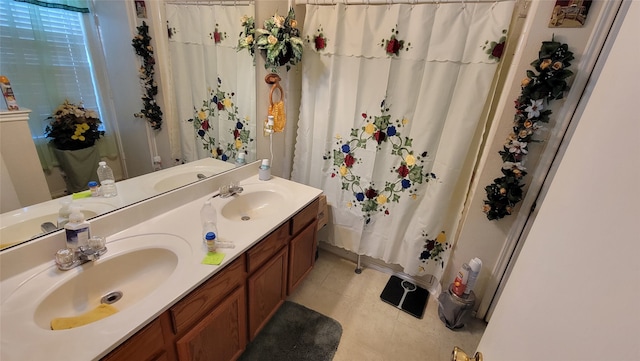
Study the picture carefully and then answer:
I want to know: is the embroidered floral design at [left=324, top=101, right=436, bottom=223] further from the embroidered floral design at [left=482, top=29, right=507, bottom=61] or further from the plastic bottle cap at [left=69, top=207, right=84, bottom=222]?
the plastic bottle cap at [left=69, top=207, right=84, bottom=222]

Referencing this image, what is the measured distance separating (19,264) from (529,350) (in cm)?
147

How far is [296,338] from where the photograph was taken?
1615mm

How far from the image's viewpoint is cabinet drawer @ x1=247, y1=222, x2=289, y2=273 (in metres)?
1.24

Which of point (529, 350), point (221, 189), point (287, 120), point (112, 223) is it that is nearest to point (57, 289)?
point (112, 223)

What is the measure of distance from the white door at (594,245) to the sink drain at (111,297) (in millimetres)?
1246

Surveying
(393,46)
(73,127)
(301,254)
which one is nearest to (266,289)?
(301,254)

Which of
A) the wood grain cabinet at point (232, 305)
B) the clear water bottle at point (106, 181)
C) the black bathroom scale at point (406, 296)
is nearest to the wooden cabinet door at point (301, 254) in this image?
the wood grain cabinet at point (232, 305)

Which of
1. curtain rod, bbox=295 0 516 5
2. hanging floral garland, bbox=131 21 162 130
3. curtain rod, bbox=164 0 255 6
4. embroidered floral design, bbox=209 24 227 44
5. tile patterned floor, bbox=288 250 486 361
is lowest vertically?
tile patterned floor, bbox=288 250 486 361

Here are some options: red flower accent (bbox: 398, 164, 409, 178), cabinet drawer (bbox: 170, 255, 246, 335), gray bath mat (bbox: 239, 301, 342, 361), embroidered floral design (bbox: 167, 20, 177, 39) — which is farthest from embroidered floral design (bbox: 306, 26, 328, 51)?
gray bath mat (bbox: 239, 301, 342, 361)

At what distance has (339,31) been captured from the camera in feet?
5.67

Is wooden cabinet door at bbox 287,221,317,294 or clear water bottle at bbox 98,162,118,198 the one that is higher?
clear water bottle at bbox 98,162,118,198

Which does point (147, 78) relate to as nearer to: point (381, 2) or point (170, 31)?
point (170, 31)

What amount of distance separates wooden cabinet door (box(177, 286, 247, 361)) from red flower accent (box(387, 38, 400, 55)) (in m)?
1.60

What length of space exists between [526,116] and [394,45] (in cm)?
83
